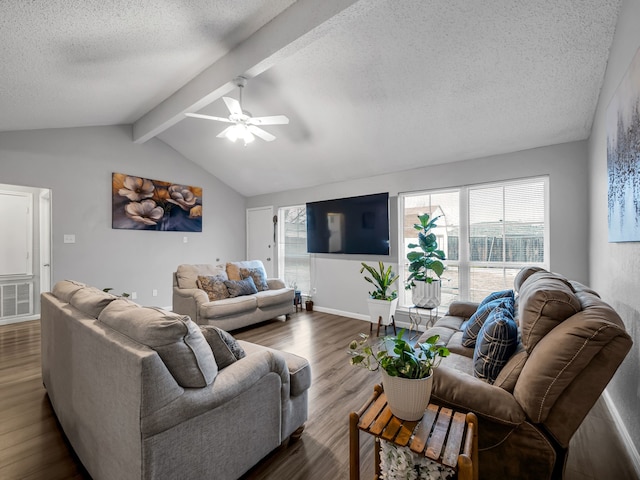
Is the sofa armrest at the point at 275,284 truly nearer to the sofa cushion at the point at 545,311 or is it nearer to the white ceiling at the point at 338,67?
the white ceiling at the point at 338,67

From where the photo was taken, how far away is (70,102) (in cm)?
335

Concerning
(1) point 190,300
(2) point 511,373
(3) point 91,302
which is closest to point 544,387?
(2) point 511,373

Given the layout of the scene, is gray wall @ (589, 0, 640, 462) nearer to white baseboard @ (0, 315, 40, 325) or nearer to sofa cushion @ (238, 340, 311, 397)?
sofa cushion @ (238, 340, 311, 397)

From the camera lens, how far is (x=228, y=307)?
3883 millimetres

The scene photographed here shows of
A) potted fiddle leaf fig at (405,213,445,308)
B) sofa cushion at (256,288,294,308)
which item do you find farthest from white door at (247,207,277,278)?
potted fiddle leaf fig at (405,213,445,308)

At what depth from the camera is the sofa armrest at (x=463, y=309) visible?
2976 millimetres

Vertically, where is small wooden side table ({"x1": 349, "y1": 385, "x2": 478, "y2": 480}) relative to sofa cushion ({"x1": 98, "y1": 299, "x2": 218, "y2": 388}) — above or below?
below

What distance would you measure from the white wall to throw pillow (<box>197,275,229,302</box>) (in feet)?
6.08

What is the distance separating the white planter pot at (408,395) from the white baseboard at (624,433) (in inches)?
56.1

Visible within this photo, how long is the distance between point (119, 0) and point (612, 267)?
153 inches

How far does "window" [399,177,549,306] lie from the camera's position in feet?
11.4

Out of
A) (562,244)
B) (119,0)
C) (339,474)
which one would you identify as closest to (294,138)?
(119,0)

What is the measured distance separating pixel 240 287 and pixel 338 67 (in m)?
3.15

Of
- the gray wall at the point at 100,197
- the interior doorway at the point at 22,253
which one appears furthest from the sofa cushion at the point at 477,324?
the interior doorway at the point at 22,253
